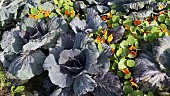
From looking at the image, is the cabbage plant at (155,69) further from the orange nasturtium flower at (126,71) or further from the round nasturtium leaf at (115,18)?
the round nasturtium leaf at (115,18)

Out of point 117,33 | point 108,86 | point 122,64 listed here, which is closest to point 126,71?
point 122,64

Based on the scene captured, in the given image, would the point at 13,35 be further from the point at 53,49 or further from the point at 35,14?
the point at 53,49

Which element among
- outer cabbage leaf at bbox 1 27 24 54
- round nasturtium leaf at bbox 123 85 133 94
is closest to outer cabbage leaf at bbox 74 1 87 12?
outer cabbage leaf at bbox 1 27 24 54

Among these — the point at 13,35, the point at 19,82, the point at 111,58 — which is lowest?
the point at 19,82

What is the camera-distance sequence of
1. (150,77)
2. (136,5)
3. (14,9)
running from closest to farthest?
(150,77), (136,5), (14,9)

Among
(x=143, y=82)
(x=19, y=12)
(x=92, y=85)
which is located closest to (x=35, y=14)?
(x=19, y=12)

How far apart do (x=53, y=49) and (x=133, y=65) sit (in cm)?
86

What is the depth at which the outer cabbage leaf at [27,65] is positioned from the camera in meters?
3.12

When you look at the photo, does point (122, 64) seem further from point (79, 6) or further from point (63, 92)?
point (79, 6)

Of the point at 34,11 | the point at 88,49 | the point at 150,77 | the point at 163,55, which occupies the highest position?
the point at 34,11

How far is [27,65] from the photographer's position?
316 centimetres

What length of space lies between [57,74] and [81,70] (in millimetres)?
248

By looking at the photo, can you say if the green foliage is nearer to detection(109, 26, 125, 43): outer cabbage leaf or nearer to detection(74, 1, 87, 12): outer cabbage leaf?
detection(109, 26, 125, 43): outer cabbage leaf

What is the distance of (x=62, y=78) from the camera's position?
9.55 ft
